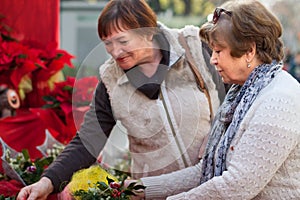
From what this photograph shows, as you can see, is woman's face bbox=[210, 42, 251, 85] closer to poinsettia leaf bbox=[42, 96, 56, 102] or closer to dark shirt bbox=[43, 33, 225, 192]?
dark shirt bbox=[43, 33, 225, 192]

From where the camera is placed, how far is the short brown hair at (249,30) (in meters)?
1.82

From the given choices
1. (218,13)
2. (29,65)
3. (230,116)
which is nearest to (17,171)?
(29,65)

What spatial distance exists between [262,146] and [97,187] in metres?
0.56

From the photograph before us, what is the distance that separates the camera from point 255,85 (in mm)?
1835

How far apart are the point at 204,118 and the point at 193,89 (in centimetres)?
12

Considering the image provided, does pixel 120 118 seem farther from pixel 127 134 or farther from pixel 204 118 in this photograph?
pixel 204 118

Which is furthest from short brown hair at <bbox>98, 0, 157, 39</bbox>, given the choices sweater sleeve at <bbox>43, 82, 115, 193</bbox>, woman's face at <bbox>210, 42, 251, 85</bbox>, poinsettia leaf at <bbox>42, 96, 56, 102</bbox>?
poinsettia leaf at <bbox>42, 96, 56, 102</bbox>

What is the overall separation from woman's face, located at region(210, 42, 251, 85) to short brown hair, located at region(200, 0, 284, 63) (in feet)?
0.06

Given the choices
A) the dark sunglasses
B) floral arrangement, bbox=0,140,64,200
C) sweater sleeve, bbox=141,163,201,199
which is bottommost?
floral arrangement, bbox=0,140,64,200

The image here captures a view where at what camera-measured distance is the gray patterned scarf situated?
1825 mm

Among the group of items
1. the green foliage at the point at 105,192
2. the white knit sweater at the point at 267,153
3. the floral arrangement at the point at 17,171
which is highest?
the white knit sweater at the point at 267,153

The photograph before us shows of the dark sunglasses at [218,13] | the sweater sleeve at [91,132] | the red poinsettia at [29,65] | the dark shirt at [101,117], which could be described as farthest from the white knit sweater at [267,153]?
the red poinsettia at [29,65]

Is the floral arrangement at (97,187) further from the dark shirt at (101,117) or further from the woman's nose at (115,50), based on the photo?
the woman's nose at (115,50)

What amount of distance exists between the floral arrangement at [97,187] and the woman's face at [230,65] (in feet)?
1.62
